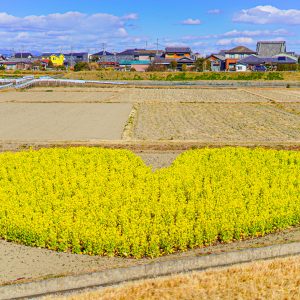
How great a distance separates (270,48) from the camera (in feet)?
360

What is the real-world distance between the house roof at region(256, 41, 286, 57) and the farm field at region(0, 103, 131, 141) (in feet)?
271

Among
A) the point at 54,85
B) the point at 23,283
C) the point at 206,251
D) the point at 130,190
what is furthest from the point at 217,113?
the point at 54,85

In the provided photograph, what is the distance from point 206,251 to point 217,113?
2310cm

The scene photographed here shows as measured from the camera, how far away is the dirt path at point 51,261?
25.6 feet

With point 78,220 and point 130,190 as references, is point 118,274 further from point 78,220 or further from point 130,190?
point 130,190

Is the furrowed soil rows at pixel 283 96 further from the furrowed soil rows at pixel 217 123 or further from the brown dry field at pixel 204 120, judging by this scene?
the furrowed soil rows at pixel 217 123

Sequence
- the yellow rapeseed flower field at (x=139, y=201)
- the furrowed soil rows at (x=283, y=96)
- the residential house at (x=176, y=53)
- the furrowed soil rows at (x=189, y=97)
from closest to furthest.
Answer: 1. the yellow rapeseed flower field at (x=139, y=201)
2. the furrowed soil rows at (x=189, y=97)
3. the furrowed soil rows at (x=283, y=96)
4. the residential house at (x=176, y=53)

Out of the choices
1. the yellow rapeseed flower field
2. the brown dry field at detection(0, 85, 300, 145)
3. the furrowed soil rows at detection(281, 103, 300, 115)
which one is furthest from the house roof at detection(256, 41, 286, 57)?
the yellow rapeseed flower field

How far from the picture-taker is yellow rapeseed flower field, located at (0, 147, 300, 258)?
28.3 feet

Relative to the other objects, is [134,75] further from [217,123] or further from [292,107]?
[217,123]

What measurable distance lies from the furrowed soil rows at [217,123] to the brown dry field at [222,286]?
1287 cm

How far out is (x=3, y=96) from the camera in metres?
41.2

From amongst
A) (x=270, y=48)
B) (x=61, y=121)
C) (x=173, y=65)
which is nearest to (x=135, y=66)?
(x=173, y=65)

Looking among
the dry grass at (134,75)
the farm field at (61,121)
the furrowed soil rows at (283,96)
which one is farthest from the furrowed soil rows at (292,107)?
the dry grass at (134,75)
